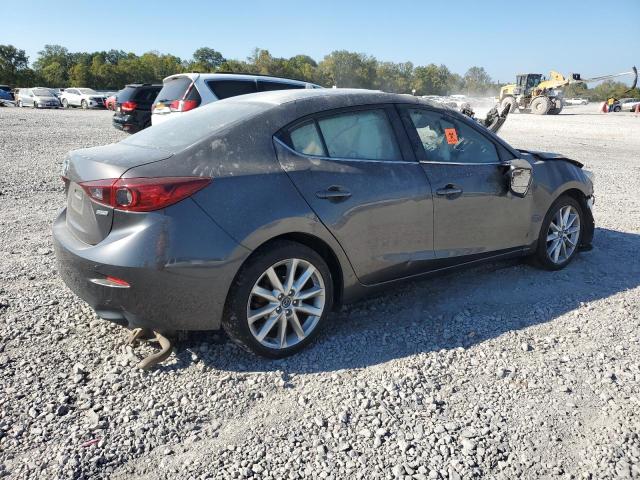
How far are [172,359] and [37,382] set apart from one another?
0.74m

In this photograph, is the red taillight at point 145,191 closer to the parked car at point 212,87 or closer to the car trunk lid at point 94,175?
the car trunk lid at point 94,175

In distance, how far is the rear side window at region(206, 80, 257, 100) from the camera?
34.4ft

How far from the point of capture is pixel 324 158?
342 cm

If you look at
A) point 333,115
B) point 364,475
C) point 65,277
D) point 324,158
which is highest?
point 333,115

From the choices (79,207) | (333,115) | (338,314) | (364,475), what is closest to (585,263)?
Answer: (338,314)

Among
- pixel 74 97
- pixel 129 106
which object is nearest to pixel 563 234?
pixel 129 106

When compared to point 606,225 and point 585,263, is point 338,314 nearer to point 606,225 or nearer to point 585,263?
point 585,263

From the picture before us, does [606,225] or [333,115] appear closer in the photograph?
[333,115]

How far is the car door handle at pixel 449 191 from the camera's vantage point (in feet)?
12.7

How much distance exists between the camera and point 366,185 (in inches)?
138

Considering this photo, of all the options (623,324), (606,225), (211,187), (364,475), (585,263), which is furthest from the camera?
(606,225)

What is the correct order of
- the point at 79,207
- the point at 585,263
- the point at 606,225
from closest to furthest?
the point at 79,207 → the point at 585,263 → the point at 606,225

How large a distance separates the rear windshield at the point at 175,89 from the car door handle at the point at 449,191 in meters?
8.04

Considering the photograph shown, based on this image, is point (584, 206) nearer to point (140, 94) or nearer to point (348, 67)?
point (140, 94)
